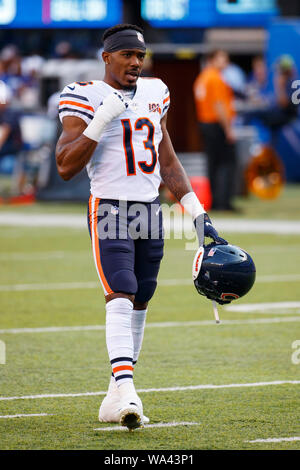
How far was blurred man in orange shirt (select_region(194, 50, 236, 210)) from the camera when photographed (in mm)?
14461

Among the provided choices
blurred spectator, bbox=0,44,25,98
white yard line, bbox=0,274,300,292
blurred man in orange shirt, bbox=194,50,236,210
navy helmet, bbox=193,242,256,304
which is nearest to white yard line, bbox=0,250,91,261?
white yard line, bbox=0,274,300,292

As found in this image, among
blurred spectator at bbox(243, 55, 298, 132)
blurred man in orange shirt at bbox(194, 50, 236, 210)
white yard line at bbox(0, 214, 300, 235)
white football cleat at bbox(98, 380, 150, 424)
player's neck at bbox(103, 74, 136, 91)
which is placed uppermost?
blurred spectator at bbox(243, 55, 298, 132)

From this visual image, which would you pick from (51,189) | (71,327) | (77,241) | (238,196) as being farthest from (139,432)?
(238,196)

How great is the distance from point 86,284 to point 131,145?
15.3ft

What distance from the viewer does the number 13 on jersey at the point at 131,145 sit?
16.5 ft

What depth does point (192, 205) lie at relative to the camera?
209 inches

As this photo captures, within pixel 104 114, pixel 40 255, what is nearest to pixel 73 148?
pixel 104 114

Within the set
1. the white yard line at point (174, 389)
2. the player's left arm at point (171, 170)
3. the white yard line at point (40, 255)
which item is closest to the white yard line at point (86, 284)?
the white yard line at point (40, 255)

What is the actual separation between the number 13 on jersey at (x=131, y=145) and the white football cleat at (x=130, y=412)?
1.06 metres

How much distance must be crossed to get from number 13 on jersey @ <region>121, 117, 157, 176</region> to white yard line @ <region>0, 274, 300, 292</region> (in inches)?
171

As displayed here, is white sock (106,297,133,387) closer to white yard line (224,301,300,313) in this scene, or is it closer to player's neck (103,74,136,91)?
player's neck (103,74,136,91)

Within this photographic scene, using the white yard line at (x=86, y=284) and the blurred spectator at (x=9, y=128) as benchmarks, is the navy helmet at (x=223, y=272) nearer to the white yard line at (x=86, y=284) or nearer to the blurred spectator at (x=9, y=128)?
the white yard line at (x=86, y=284)

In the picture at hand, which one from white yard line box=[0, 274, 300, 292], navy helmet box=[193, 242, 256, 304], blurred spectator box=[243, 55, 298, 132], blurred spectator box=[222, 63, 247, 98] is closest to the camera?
navy helmet box=[193, 242, 256, 304]

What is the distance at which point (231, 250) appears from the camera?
5.16m
